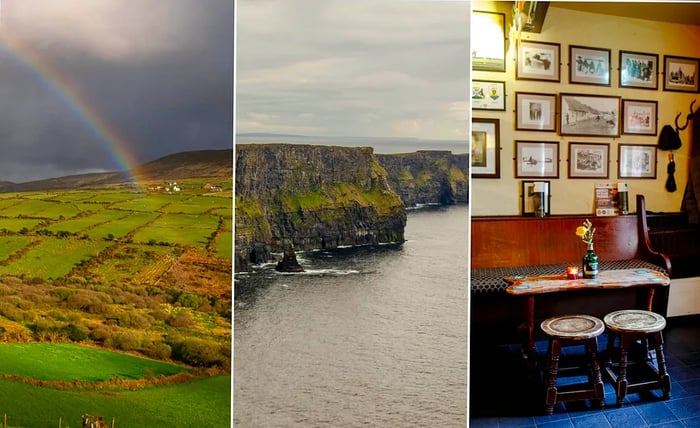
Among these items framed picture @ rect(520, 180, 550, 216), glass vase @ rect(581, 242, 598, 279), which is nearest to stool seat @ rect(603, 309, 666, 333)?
glass vase @ rect(581, 242, 598, 279)

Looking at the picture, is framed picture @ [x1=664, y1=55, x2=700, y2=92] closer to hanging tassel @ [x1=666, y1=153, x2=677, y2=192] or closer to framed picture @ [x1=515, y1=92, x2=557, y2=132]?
hanging tassel @ [x1=666, y1=153, x2=677, y2=192]

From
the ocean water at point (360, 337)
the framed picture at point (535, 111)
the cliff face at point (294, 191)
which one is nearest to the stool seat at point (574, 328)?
the ocean water at point (360, 337)

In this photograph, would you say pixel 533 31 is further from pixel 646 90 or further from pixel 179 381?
pixel 179 381

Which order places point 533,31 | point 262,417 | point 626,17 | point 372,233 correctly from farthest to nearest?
point 626,17, point 533,31, point 372,233, point 262,417

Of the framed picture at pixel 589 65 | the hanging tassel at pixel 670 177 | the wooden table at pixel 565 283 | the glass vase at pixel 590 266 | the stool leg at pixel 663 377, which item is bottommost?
the stool leg at pixel 663 377

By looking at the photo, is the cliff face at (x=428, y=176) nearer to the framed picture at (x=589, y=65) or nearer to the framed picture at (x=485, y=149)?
the framed picture at (x=485, y=149)

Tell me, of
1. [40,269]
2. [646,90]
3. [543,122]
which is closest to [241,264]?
[40,269]
